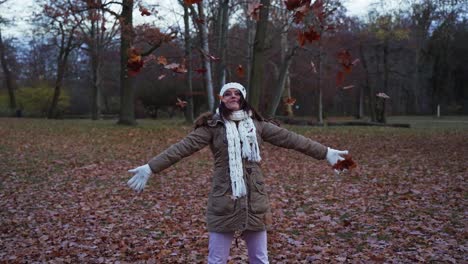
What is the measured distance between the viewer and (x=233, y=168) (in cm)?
434

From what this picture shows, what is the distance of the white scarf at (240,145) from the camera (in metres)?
4.31

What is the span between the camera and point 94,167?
13984 millimetres

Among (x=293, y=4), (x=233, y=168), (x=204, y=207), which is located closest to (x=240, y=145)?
(x=233, y=168)

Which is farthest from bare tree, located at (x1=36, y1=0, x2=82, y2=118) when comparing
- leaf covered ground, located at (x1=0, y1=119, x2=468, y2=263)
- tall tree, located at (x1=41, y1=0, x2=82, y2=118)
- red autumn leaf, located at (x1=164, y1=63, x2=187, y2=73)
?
red autumn leaf, located at (x1=164, y1=63, x2=187, y2=73)

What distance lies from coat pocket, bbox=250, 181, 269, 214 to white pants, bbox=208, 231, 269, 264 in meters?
0.21

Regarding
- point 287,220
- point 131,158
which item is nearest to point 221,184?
point 287,220

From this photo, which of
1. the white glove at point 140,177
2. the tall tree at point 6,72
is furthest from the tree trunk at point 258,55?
the tall tree at point 6,72

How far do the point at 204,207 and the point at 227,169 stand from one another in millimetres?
5148

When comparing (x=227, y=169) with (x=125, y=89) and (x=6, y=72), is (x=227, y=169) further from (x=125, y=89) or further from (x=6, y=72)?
(x=6, y=72)

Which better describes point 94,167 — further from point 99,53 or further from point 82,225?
point 99,53

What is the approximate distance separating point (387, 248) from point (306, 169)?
744cm

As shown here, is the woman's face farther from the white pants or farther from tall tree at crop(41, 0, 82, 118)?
tall tree at crop(41, 0, 82, 118)

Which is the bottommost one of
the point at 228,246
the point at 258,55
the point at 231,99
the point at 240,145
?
the point at 228,246

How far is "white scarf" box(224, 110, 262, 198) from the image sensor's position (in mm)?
4312
